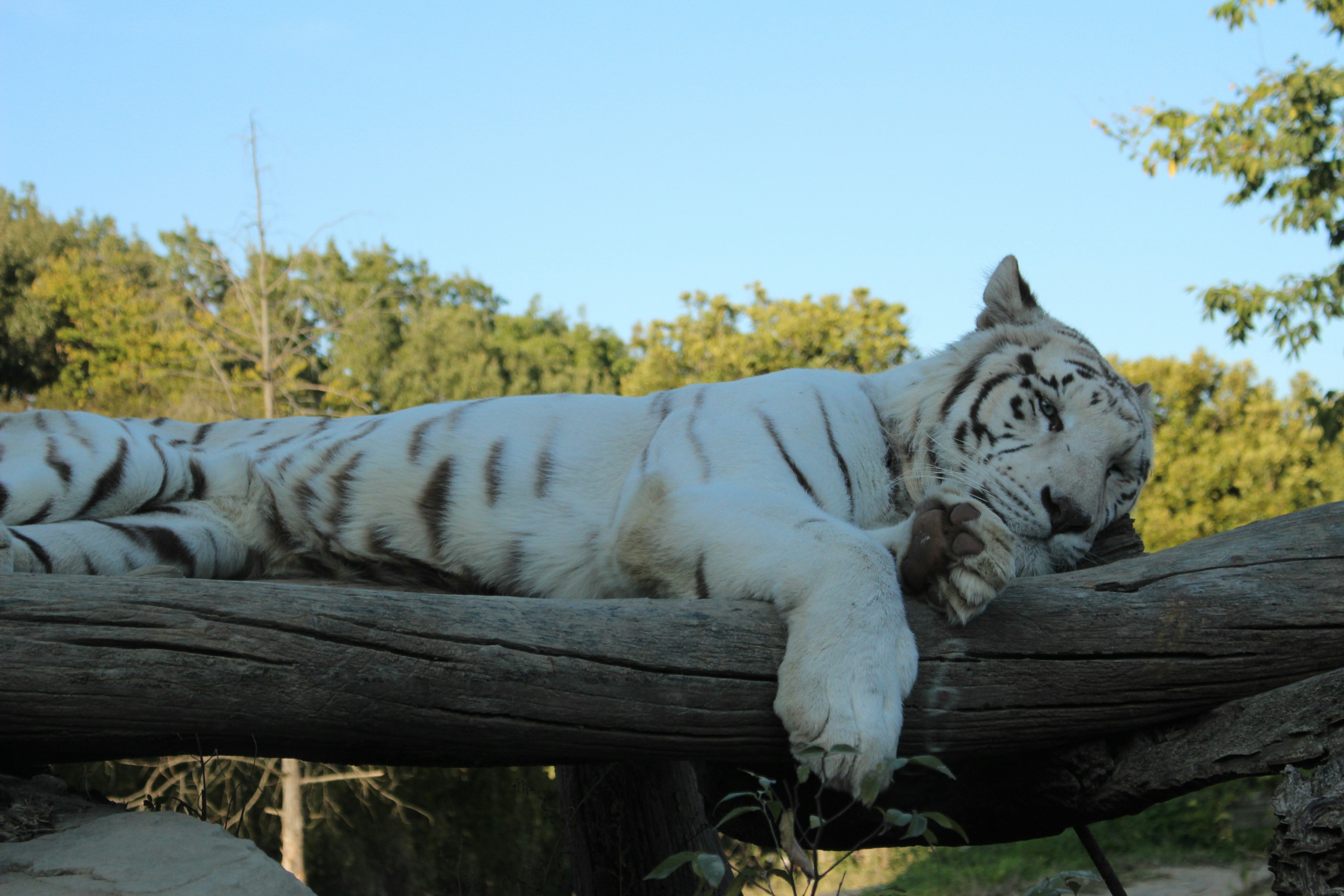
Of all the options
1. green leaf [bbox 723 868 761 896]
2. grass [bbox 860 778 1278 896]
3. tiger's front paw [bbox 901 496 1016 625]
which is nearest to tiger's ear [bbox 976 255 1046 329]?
tiger's front paw [bbox 901 496 1016 625]

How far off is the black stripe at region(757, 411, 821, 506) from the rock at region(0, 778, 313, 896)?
125 centimetres

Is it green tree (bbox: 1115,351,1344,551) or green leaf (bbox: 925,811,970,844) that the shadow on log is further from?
green tree (bbox: 1115,351,1344,551)

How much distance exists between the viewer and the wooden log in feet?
4.62

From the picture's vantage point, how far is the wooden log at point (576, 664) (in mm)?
1407

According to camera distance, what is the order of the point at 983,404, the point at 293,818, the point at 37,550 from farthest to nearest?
the point at 293,818, the point at 983,404, the point at 37,550

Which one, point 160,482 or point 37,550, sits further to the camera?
point 160,482

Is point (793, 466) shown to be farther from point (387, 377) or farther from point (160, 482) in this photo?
point (387, 377)

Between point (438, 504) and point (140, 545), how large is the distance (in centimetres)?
68

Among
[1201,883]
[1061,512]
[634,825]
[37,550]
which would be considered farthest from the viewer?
[1201,883]

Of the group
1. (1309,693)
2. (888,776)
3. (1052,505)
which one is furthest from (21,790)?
(1309,693)

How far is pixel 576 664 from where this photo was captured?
5.14ft

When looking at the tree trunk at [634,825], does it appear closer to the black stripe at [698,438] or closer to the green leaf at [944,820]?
the black stripe at [698,438]

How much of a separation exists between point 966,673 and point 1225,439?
29.0 feet

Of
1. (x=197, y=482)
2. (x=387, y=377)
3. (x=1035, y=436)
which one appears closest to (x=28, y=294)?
(x=387, y=377)
